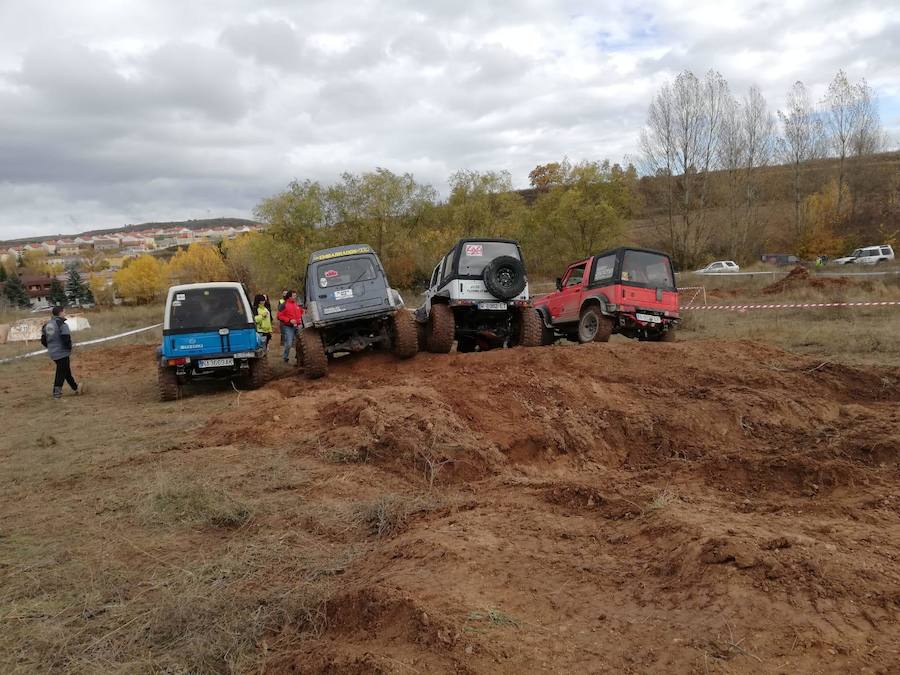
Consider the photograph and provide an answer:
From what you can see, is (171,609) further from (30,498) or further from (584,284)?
(584,284)

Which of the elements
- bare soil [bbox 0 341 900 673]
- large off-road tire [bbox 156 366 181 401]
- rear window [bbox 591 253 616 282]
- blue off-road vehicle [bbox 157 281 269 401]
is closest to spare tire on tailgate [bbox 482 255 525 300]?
rear window [bbox 591 253 616 282]

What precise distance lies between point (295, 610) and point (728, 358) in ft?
26.4

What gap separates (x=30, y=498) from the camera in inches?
215

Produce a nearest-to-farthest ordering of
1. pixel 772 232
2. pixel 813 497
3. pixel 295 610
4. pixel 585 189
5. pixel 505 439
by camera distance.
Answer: pixel 295 610, pixel 813 497, pixel 505 439, pixel 585 189, pixel 772 232

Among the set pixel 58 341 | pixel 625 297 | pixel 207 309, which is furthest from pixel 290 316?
pixel 625 297

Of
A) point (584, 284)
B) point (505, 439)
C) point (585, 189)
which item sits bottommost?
point (505, 439)

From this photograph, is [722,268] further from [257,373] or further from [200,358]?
[200,358]

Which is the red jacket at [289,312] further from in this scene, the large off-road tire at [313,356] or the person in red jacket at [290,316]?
the large off-road tire at [313,356]

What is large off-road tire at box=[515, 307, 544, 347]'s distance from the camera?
11812mm

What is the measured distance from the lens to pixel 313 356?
1047cm

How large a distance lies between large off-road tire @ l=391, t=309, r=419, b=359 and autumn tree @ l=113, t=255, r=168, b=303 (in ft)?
197

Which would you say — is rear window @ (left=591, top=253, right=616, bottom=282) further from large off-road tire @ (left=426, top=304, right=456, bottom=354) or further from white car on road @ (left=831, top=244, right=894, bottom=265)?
white car on road @ (left=831, top=244, right=894, bottom=265)

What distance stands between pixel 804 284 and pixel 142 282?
66602 mm

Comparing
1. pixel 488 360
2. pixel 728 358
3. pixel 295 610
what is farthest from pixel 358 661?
pixel 728 358
